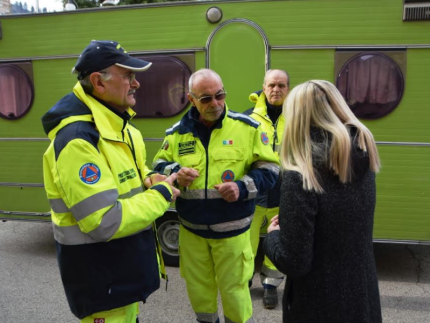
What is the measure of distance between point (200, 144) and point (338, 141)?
1.27 meters

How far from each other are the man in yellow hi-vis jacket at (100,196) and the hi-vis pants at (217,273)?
0.67 m

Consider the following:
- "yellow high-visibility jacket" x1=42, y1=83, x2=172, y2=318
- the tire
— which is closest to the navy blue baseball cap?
"yellow high-visibility jacket" x1=42, y1=83, x2=172, y2=318

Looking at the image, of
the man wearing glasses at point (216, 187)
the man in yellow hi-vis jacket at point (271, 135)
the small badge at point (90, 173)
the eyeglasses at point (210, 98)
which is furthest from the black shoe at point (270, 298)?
the small badge at point (90, 173)

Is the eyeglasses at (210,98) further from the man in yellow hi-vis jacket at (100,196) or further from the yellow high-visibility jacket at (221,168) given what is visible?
the man in yellow hi-vis jacket at (100,196)

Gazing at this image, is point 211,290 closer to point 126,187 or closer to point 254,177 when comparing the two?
point 254,177

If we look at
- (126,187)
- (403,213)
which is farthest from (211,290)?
(403,213)

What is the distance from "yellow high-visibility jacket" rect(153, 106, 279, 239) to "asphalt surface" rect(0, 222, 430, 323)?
1.35m

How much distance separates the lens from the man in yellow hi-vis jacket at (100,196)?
71.7 inches

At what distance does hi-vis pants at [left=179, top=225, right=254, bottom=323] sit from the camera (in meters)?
2.72

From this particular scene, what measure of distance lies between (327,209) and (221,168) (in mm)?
1150

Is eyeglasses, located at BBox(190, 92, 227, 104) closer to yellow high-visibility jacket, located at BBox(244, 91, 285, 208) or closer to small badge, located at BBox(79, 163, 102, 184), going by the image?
small badge, located at BBox(79, 163, 102, 184)

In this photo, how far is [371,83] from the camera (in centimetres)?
406

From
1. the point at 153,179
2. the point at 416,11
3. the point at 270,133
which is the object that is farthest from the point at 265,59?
the point at 153,179

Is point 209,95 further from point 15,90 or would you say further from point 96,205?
point 15,90
